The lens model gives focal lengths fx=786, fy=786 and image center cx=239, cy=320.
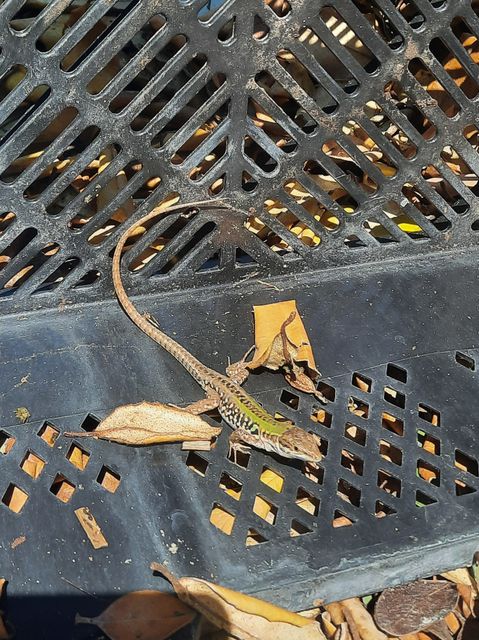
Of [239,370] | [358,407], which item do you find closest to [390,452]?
[358,407]

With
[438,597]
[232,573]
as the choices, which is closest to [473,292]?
[438,597]

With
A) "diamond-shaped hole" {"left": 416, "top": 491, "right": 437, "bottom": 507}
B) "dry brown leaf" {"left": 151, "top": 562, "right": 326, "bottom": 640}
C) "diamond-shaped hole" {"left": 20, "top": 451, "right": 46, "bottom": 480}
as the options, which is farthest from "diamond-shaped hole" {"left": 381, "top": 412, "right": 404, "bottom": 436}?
"diamond-shaped hole" {"left": 20, "top": 451, "right": 46, "bottom": 480}

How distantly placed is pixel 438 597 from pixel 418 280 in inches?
46.2

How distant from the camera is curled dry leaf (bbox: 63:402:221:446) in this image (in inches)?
94.0

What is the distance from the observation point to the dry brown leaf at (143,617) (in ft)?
6.64

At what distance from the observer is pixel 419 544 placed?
223cm

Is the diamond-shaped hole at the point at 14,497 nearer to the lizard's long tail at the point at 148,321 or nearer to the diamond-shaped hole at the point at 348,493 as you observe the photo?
the lizard's long tail at the point at 148,321

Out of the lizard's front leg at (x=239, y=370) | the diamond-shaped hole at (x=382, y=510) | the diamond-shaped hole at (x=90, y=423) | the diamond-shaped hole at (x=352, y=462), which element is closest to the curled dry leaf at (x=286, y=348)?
the lizard's front leg at (x=239, y=370)

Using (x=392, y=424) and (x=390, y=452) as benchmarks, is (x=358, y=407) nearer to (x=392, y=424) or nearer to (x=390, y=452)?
(x=392, y=424)

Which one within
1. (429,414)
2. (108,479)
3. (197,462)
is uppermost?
(108,479)

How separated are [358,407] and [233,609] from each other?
912 mm

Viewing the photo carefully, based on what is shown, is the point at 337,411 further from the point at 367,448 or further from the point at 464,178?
the point at 464,178

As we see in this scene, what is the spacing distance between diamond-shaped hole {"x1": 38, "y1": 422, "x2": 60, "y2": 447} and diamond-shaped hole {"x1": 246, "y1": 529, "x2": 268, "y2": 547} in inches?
26.3

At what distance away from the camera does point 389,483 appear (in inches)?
99.0
